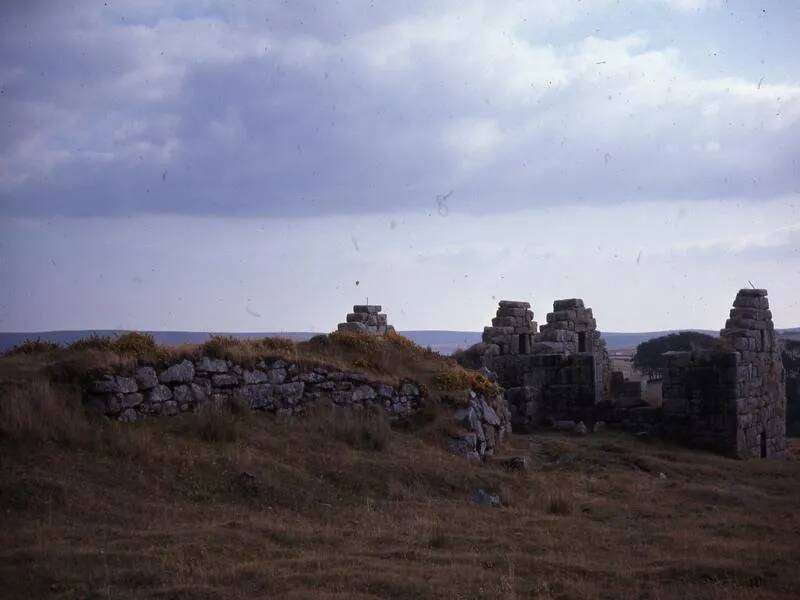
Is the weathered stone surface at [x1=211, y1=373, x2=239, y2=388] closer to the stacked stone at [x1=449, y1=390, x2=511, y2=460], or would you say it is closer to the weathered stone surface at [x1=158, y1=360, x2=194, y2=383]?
the weathered stone surface at [x1=158, y1=360, x2=194, y2=383]

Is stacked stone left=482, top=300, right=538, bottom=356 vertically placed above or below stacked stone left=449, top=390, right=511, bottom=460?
above

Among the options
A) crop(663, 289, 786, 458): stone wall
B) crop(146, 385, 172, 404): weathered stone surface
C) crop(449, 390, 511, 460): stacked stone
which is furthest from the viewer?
crop(663, 289, 786, 458): stone wall

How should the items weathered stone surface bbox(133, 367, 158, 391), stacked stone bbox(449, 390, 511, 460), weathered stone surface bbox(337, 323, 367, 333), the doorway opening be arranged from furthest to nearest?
the doorway opening
weathered stone surface bbox(337, 323, 367, 333)
stacked stone bbox(449, 390, 511, 460)
weathered stone surface bbox(133, 367, 158, 391)

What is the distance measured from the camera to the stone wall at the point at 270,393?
42.8 feet

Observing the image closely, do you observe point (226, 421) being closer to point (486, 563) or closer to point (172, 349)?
point (172, 349)

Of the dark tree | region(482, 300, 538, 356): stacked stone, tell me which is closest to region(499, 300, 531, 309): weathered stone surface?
region(482, 300, 538, 356): stacked stone

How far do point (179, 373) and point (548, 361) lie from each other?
1273 centimetres

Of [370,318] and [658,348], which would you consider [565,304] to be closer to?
[370,318]

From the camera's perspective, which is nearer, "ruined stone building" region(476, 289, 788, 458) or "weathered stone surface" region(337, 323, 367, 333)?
"ruined stone building" region(476, 289, 788, 458)

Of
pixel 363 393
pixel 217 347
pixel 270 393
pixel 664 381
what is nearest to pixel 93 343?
pixel 217 347

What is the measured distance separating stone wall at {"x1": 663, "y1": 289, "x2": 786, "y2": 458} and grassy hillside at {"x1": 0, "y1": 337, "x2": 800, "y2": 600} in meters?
4.70

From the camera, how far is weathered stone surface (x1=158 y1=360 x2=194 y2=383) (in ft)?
44.8

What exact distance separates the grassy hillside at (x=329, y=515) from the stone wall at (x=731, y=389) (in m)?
4.70

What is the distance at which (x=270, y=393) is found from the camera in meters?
15.0
